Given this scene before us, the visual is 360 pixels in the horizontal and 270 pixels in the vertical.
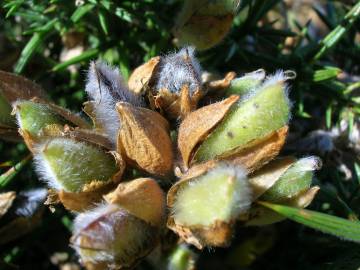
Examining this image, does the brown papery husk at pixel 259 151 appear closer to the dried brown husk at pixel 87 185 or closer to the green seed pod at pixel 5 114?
the dried brown husk at pixel 87 185

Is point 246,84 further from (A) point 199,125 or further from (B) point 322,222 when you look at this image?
(B) point 322,222

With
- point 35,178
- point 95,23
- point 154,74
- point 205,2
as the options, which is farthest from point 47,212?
point 205,2

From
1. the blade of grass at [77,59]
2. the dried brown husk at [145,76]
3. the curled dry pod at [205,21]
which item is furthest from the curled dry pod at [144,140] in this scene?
the blade of grass at [77,59]

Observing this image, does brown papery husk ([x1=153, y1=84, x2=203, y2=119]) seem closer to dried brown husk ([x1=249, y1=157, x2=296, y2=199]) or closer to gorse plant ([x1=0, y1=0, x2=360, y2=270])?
gorse plant ([x1=0, y1=0, x2=360, y2=270])

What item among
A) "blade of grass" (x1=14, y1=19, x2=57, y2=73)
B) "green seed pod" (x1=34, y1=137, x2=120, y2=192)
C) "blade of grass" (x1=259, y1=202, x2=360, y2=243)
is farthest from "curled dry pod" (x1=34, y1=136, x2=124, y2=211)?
"blade of grass" (x1=14, y1=19, x2=57, y2=73)

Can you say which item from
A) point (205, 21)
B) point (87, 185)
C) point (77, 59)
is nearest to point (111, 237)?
point (87, 185)
